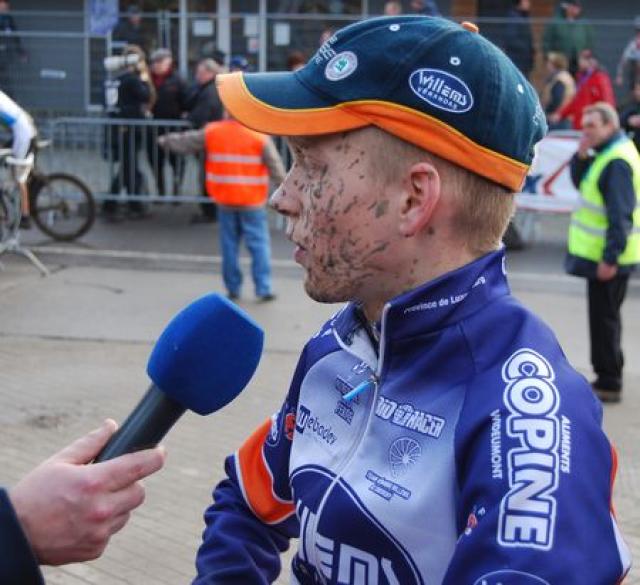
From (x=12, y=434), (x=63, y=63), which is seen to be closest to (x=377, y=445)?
(x=12, y=434)

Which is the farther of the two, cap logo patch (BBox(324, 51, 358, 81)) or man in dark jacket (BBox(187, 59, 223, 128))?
man in dark jacket (BBox(187, 59, 223, 128))

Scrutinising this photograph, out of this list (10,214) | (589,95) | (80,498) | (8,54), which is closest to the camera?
(80,498)

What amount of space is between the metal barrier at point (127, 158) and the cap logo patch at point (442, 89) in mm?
12411

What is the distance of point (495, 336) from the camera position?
5.92 feet

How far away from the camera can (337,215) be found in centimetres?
189

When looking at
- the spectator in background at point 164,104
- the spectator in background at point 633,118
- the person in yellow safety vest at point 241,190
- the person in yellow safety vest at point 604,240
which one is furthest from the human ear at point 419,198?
the spectator in background at point 164,104

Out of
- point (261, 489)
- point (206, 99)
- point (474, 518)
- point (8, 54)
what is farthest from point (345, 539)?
point (8, 54)

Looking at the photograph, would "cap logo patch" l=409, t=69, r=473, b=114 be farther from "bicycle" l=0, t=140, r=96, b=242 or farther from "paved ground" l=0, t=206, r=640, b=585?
"bicycle" l=0, t=140, r=96, b=242

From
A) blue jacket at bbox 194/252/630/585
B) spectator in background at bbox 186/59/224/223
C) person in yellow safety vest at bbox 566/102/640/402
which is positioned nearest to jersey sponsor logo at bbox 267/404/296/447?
blue jacket at bbox 194/252/630/585

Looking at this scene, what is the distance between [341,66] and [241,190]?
795cm

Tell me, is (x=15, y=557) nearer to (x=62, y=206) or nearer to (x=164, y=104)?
(x=62, y=206)

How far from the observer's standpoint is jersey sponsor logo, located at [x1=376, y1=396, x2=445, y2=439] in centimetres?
177

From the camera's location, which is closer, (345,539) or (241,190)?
(345,539)

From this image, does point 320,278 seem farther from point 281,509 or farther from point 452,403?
point 281,509
